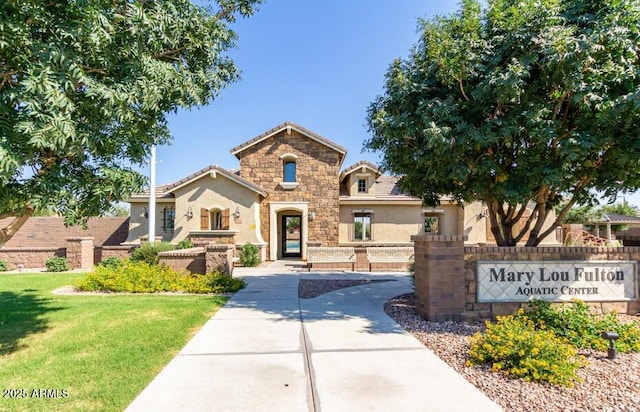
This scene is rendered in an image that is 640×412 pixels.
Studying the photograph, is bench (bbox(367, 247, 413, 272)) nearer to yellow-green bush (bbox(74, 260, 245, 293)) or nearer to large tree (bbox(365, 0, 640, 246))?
yellow-green bush (bbox(74, 260, 245, 293))

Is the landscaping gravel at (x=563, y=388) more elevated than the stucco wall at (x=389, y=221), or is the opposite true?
the stucco wall at (x=389, y=221)

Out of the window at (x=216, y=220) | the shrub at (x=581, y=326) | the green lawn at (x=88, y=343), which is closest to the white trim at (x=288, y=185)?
the window at (x=216, y=220)

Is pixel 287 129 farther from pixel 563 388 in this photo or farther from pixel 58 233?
pixel 563 388

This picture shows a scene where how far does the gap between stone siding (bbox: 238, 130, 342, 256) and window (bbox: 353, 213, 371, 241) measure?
1.42m

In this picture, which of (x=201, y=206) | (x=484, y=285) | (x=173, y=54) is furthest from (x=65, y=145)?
(x=201, y=206)

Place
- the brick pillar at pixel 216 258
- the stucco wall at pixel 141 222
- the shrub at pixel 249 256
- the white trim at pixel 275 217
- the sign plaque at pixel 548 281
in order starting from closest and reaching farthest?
the sign plaque at pixel 548 281, the brick pillar at pixel 216 258, the shrub at pixel 249 256, the stucco wall at pixel 141 222, the white trim at pixel 275 217

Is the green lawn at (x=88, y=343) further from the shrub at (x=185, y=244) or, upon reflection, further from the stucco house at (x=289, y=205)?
the stucco house at (x=289, y=205)

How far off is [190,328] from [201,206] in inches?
492

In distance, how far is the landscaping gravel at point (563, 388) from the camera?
3582 mm

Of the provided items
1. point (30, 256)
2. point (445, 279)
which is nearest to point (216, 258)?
point (445, 279)

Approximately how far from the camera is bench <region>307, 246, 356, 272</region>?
15375 mm

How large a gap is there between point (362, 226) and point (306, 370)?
52.0ft

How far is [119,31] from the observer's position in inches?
169

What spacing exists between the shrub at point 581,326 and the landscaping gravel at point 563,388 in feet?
0.82
